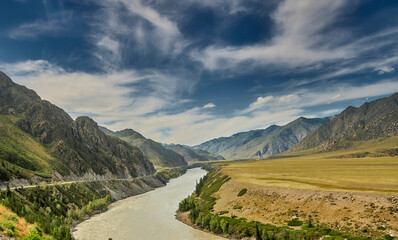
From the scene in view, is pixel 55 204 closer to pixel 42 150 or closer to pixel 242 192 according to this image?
pixel 242 192

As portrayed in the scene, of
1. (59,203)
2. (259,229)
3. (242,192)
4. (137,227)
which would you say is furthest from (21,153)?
(259,229)

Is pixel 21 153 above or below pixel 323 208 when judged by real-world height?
above

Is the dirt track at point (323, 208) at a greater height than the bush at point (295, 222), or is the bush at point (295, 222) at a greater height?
the dirt track at point (323, 208)

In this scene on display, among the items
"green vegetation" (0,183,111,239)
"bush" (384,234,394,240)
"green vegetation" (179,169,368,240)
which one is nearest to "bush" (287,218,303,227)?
"green vegetation" (179,169,368,240)

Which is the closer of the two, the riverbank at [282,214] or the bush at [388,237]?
the bush at [388,237]

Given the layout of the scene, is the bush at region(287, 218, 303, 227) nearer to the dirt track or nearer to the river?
the dirt track

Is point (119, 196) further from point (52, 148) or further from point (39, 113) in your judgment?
point (39, 113)

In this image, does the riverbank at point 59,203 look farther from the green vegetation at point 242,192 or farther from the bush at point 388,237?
the bush at point 388,237

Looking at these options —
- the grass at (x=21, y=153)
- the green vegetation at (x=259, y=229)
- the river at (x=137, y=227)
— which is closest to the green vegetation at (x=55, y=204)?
the river at (x=137, y=227)
